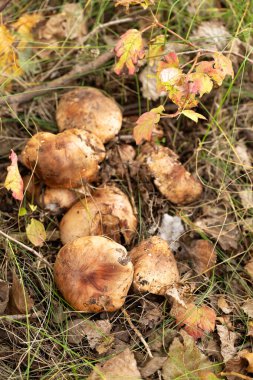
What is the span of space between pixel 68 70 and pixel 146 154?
0.93 m

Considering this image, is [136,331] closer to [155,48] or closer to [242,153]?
[242,153]

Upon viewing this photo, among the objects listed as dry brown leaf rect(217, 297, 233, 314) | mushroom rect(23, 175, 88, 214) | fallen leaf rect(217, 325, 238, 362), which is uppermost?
mushroom rect(23, 175, 88, 214)

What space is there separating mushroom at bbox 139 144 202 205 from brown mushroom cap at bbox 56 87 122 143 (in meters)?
0.29

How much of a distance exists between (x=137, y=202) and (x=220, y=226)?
536 millimetres

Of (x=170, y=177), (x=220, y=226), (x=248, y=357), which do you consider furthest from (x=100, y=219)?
(x=248, y=357)

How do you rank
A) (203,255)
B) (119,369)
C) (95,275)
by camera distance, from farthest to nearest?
(203,255), (95,275), (119,369)

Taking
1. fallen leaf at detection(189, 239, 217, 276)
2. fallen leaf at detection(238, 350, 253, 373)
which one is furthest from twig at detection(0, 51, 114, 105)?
fallen leaf at detection(238, 350, 253, 373)

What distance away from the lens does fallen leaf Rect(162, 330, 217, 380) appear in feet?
7.47

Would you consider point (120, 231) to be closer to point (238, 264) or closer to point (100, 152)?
point (100, 152)

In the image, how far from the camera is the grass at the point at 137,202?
2393 mm

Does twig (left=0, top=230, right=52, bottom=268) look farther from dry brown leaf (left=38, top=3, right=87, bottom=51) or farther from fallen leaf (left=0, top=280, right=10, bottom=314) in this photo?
dry brown leaf (left=38, top=3, right=87, bottom=51)

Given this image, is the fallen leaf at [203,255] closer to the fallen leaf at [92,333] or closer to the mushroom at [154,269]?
the mushroom at [154,269]

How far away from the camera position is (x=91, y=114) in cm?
295

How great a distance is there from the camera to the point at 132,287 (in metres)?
2.56
